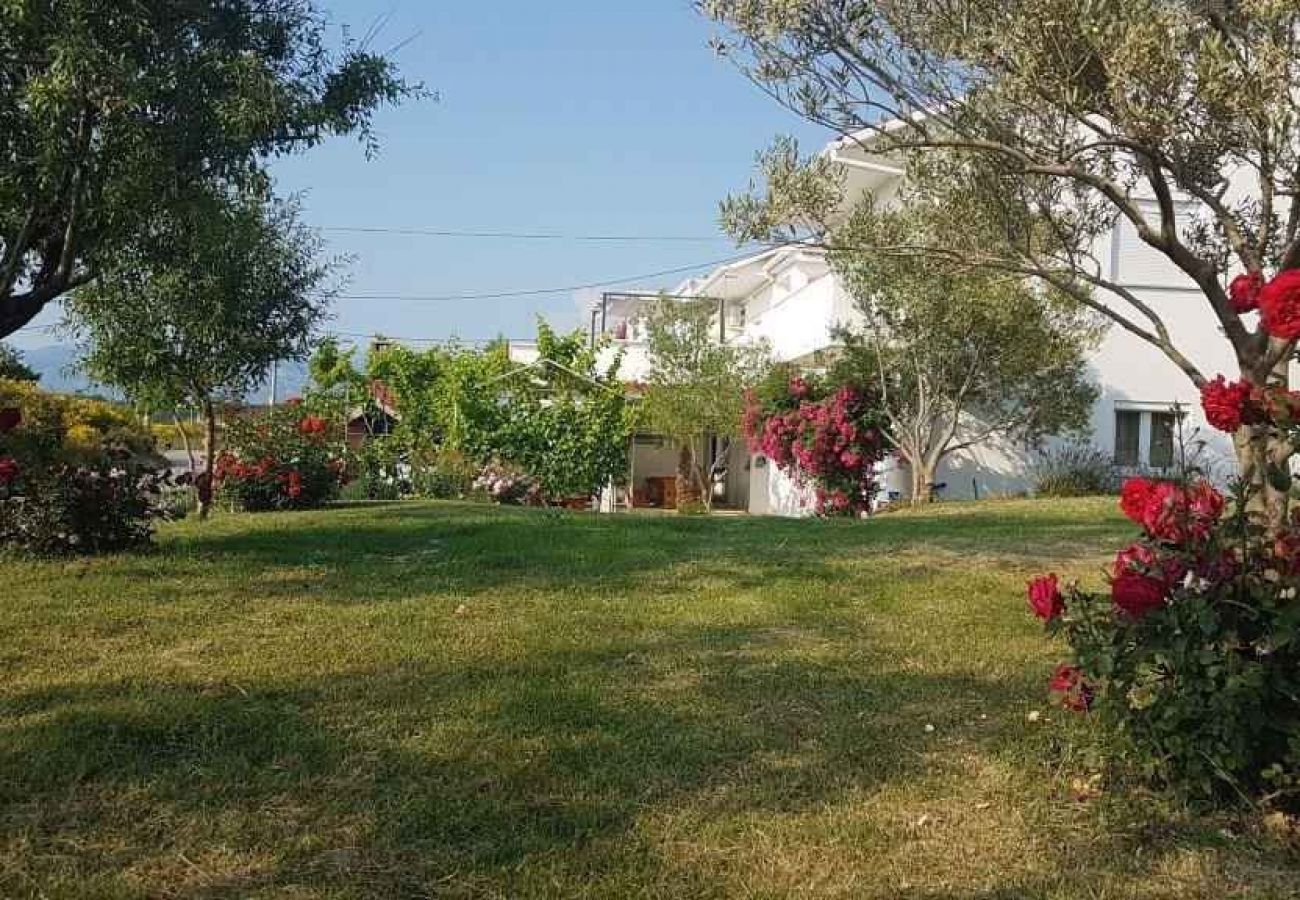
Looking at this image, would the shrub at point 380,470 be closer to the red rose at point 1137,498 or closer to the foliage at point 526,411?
the foliage at point 526,411

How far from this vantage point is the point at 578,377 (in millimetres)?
22594

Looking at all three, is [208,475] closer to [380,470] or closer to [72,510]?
[72,510]

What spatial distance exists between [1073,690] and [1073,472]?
50.6 feet

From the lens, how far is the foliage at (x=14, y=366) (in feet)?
65.0

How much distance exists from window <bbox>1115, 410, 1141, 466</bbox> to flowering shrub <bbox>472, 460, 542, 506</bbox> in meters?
10.3

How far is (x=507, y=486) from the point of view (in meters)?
19.6

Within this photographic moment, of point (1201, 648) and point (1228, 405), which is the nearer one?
point (1201, 648)

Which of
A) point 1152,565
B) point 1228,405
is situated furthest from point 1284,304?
point 1152,565

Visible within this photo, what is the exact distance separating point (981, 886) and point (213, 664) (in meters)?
3.63

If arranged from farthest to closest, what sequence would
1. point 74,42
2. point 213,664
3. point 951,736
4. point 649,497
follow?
point 649,497 < point 74,42 < point 213,664 < point 951,736

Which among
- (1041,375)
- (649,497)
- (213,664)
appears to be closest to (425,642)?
(213,664)

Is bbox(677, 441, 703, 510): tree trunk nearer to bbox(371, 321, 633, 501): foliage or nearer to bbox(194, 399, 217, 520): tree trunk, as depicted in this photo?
bbox(371, 321, 633, 501): foliage

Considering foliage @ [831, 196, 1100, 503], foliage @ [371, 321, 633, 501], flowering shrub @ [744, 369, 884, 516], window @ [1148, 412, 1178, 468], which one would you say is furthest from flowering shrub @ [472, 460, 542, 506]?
window @ [1148, 412, 1178, 468]

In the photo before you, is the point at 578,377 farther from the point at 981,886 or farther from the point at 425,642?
the point at 981,886
